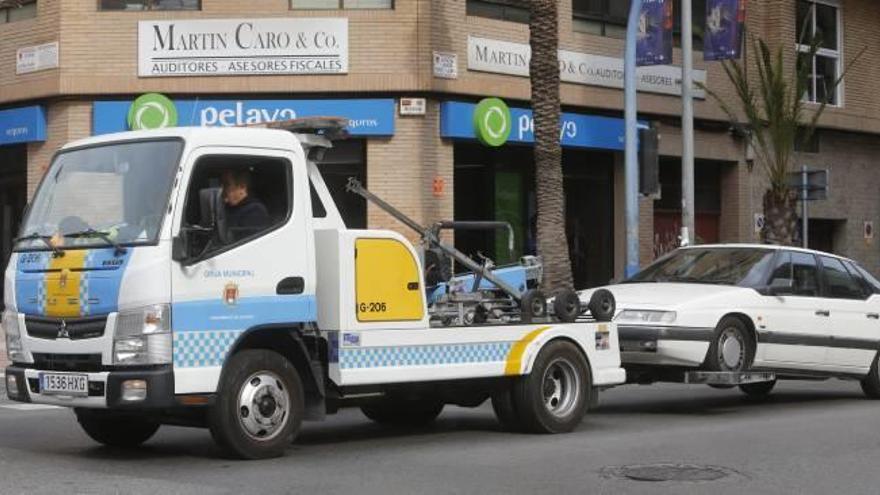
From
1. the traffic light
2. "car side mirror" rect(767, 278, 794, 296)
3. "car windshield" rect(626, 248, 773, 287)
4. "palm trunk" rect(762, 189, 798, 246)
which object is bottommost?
"car side mirror" rect(767, 278, 794, 296)

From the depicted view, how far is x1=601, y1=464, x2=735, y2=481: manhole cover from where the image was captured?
329 inches

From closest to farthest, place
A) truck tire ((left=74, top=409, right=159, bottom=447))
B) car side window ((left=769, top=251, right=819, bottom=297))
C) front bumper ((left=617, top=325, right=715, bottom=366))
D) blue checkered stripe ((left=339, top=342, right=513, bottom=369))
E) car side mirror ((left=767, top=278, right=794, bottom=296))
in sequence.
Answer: blue checkered stripe ((left=339, top=342, right=513, bottom=369))
truck tire ((left=74, top=409, right=159, bottom=447))
front bumper ((left=617, top=325, right=715, bottom=366))
car side mirror ((left=767, top=278, right=794, bottom=296))
car side window ((left=769, top=251, right=819, bottom=297))

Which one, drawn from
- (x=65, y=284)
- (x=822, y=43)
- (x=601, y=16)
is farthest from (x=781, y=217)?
(x=65, y=284)

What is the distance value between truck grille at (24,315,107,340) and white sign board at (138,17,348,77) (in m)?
12.3

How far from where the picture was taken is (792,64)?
26906 millimetres

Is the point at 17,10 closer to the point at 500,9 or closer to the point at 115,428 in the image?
the point at 500,9

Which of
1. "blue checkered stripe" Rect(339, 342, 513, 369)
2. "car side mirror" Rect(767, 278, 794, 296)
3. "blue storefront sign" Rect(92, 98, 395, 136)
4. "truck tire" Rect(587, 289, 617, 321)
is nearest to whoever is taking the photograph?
"blue checkered stripe" Rect(339, 342, 513, 369)

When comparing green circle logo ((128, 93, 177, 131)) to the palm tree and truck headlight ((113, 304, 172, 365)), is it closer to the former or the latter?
the palm tree

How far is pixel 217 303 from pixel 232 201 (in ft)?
2.68

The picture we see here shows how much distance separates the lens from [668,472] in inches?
338

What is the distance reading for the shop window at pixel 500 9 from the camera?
21.8 meters

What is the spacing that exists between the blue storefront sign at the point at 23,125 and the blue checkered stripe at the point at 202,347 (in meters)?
13.8

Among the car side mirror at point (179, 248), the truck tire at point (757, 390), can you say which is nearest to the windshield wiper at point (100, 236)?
the car side mirror at point (179, 248)

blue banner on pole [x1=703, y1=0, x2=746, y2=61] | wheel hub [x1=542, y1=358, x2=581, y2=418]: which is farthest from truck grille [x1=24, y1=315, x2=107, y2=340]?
blue banner on pole [x1=703, y1=0, x2=746, y2=61]
